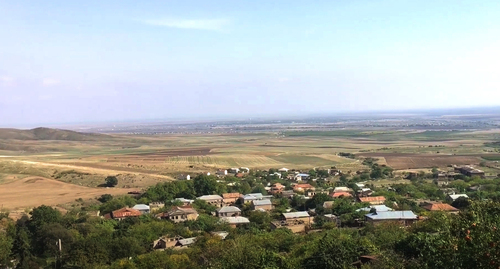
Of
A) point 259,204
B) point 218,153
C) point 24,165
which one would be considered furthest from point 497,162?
point 24,165

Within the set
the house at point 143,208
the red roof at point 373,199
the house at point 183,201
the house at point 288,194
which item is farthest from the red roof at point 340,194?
the house at point 143,208

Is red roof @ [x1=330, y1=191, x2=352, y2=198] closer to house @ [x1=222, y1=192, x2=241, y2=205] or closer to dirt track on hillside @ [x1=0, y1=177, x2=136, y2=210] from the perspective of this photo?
house @ [x1=222, y1=192, x2=241, y2=205]

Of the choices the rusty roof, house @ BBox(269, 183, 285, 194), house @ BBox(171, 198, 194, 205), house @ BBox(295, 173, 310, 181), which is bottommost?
house @ BBox(295, 173, 310, 181)

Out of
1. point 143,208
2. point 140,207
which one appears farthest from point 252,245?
point 140,207

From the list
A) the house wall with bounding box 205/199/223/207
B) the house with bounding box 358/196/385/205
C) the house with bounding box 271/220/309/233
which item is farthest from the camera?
the house wall with bounding box 205/199/223/207

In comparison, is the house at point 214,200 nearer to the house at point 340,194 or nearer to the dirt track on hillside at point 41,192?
the house at point 340,194

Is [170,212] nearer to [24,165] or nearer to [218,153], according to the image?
[24,165]

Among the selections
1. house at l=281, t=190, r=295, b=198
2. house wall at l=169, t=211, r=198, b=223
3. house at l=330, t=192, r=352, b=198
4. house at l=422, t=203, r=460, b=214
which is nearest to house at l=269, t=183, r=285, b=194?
house at l=281, t=190, r=295, b=198
